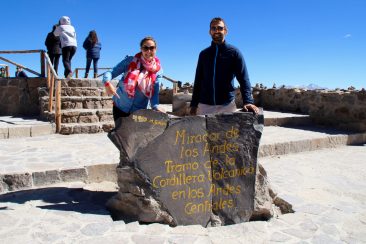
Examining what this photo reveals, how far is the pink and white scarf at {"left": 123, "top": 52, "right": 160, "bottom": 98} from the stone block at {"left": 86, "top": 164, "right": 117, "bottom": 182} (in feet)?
5.59

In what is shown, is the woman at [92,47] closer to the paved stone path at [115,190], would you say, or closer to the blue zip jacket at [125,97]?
the paved stone path at [115,190]

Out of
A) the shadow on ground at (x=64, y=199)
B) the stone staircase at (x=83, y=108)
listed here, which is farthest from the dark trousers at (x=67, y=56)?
the shadow on ground at (x=64, y=199)

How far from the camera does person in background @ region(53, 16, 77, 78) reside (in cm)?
934

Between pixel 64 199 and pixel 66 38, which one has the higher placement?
pixel 66 38

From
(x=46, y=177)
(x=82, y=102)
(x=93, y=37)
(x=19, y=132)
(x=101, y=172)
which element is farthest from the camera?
(x=93, y=37)

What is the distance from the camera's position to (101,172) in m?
5.07

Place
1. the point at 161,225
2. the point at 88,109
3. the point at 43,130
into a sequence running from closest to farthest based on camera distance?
1. the point at 161,225
2. the point at 43,130
3. the point at 88,109

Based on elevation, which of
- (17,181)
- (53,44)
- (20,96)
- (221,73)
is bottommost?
(17,181)

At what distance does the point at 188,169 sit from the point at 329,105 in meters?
7.44

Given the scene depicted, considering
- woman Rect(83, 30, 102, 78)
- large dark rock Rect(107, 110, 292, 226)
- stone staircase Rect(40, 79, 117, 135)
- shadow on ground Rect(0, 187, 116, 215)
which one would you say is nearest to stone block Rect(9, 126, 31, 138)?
stone staircase Rect(40, 79, 117, 135)

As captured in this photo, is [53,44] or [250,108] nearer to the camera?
[250,108]

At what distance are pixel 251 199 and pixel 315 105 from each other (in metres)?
7.28

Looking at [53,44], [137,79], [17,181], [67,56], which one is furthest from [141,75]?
[53,44]

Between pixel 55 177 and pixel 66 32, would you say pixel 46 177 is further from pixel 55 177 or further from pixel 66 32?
pixel 66 32
